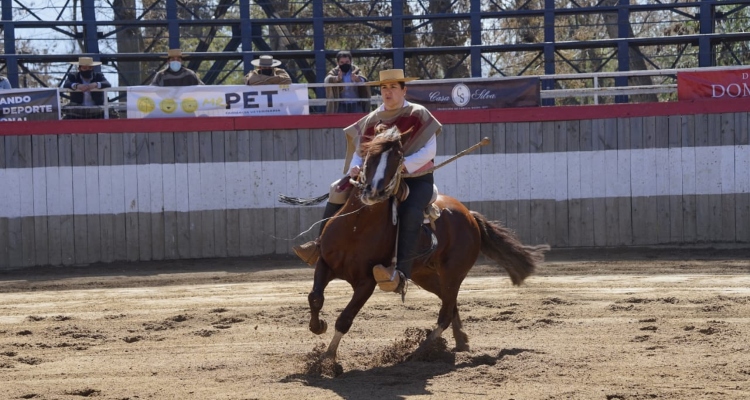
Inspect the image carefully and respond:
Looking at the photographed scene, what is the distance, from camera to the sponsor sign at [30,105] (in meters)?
16.1

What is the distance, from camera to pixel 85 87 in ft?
53.7

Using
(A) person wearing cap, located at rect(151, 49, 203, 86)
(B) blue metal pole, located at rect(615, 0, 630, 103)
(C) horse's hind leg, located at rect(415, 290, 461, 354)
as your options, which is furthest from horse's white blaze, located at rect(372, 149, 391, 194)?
(B) blue metal pole, located at rect(615, 0, 630, 103)

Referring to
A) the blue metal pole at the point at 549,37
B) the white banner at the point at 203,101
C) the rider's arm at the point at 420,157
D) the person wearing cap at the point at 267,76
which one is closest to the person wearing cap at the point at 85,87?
the white banner at the point at 203,101

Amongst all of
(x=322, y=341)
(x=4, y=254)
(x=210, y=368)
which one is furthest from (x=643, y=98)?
(x=210, y=368)

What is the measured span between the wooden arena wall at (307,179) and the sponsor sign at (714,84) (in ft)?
0.61

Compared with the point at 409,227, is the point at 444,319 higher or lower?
lower

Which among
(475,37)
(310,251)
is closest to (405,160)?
(310,251)

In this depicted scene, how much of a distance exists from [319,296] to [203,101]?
30.5ft

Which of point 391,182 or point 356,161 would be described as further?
point 356,161

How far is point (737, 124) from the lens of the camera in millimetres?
16375

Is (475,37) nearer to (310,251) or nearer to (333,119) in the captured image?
(333,119)

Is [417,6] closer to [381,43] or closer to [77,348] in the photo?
[381,43]

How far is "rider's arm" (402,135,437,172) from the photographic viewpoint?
816cm

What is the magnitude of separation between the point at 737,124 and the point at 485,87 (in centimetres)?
423
